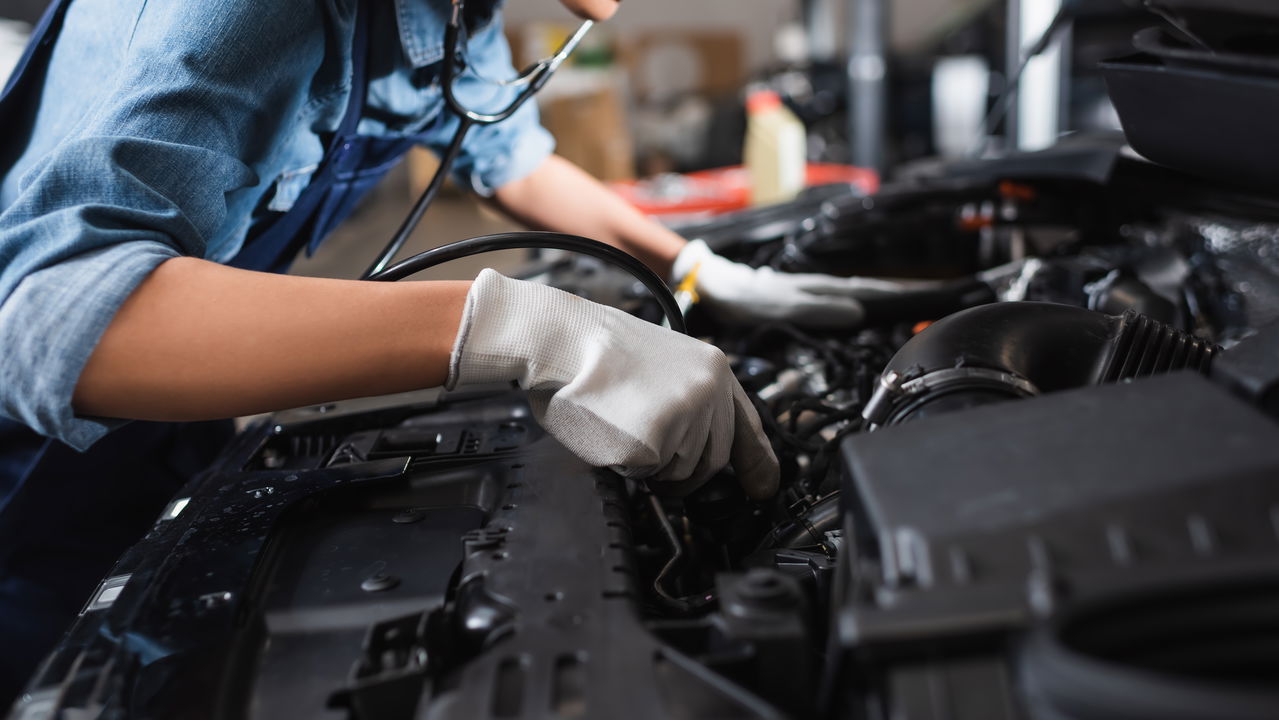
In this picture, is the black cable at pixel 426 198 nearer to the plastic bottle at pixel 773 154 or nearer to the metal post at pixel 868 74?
the plastic bottle at pixel 773 154

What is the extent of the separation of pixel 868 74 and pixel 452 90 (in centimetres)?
293

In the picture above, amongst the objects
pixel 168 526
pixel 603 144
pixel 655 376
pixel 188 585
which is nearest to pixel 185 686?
pixel 188 585

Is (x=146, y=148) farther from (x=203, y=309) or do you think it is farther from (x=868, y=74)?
(x=868, y=74)

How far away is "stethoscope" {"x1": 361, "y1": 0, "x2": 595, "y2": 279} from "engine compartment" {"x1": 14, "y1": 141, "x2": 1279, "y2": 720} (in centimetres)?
23

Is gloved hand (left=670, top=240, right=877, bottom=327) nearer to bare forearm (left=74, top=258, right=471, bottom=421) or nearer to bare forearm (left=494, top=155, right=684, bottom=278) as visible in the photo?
A: bare forearm (left=494, top=155, right=684, bottom=278)

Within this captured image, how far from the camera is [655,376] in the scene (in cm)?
74

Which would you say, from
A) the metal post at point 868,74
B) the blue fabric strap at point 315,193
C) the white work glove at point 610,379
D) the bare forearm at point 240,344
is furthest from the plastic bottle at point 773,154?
the bare forearm at point 240,344

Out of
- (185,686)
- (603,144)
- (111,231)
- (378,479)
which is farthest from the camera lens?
(603,144)

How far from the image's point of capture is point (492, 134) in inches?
52.9

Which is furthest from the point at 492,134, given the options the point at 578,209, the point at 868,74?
the point at 868,74

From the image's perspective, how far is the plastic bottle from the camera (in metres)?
2.51

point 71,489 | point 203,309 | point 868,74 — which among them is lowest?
point 868,74

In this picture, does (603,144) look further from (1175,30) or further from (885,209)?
(1175,30)

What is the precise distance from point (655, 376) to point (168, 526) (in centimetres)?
40
